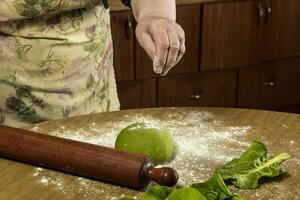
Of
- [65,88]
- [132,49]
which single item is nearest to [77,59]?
[65,88]

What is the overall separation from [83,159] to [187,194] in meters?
0.22

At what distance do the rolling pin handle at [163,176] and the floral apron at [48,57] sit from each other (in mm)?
490

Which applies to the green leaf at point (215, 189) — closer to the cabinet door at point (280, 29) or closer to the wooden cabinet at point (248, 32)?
the wooden cabinet at point (248, 32)

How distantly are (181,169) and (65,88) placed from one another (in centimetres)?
44

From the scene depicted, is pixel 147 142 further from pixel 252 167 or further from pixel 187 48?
pixel 187 48

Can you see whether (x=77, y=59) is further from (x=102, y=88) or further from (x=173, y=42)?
(x=173, y=42)

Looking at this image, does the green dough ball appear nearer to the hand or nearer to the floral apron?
the hand

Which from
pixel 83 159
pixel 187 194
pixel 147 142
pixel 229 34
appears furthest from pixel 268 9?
pixel 187 194

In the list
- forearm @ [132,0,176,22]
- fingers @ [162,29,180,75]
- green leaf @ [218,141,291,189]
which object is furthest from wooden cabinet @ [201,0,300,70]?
green leaf @ [218,141,291,189]

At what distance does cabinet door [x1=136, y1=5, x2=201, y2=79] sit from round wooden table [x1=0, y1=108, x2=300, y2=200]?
1082 millimetres

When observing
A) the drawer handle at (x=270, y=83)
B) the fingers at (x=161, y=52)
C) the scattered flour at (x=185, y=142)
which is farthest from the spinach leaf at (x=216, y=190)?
the drawer handle at (x=270, y=83)

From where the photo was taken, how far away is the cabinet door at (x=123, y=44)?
2.29 meters

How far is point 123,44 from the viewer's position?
91.8 inches

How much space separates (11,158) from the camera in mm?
1092
